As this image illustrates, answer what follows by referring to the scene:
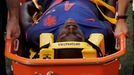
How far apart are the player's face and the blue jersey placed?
0.18 meters

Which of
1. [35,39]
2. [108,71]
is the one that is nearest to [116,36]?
[108,71]

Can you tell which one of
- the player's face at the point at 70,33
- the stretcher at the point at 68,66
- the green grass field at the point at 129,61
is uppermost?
the player's face at the point at 70,33

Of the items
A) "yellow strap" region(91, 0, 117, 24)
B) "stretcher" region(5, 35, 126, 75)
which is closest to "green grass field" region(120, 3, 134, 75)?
"yellow strap" region(91, 0, 117, 24)

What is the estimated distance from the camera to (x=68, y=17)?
3309 mm

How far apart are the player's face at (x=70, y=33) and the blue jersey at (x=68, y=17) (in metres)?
0.18

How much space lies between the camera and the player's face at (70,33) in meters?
2.96

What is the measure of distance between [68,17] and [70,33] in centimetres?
36

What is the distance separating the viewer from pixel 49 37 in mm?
3086

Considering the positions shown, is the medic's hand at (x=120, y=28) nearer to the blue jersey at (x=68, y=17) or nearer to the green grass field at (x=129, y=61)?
the blue jersey at (x=68, y=17)

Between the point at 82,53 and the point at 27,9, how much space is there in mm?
976

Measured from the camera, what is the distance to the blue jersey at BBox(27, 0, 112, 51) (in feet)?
10.7

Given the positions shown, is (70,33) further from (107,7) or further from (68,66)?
Result: (107,7)

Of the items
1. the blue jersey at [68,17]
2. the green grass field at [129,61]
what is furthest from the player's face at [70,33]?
the green grass field at [129,61]

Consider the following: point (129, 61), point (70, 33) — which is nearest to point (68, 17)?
point (70, 33)
